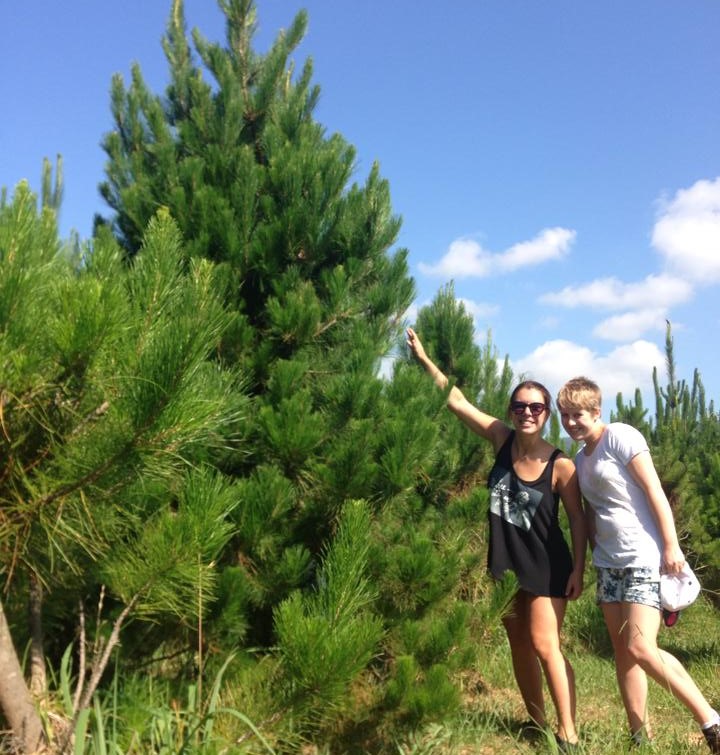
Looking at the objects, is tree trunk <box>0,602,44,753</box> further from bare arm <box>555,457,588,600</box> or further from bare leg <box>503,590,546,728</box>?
bare arm <box>555,457,588,600</box>

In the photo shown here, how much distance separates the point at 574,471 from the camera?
3232mm

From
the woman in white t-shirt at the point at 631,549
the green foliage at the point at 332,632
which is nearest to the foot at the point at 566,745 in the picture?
the woman in white t-shirt at the point at 631,549

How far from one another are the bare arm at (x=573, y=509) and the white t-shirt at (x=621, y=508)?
125mm

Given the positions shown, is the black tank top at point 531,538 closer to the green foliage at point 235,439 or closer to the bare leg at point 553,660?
the bare leg at point 553,660

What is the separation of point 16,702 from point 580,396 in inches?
95.2

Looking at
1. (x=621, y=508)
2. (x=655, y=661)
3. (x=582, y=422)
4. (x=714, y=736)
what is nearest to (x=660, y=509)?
(x=621, y=508)

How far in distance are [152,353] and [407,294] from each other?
2144 millimetres

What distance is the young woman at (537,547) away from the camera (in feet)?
10.2

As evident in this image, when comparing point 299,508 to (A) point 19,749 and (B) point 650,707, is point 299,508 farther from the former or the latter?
(B) point 650,707

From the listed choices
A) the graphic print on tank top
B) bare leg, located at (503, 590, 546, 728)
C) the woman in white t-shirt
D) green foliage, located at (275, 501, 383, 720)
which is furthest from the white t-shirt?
green foliage, located at (275, 501, 383, 720)

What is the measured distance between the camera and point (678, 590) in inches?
114

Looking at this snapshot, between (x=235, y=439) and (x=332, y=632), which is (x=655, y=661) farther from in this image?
(x=235, y=439)

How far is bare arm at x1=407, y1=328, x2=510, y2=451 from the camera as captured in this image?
138 inches

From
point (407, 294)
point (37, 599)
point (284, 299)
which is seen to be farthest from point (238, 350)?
point (37, 599)
